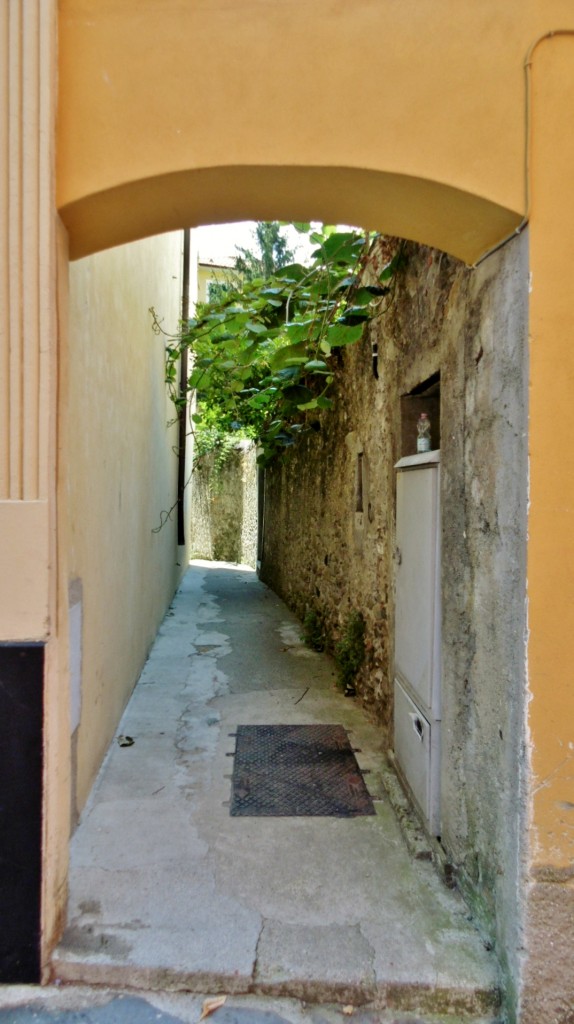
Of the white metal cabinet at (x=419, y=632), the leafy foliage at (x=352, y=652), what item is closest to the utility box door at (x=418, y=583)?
the white metal cabinet at (x=419, y=632)

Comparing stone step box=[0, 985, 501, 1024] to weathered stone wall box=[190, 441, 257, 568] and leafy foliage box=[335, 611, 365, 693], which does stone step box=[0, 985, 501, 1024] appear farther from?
weathered stone wall box=[190, 441, 257, 568]

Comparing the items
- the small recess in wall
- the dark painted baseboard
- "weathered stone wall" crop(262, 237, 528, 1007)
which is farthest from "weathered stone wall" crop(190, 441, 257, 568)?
the dark painted baseboard

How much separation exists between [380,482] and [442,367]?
1.46m

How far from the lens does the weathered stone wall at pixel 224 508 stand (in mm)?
13906

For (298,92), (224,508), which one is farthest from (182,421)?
(298,92)

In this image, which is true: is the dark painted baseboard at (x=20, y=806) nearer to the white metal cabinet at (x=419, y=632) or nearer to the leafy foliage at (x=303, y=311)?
the white metal cabinet at (x=419, y=632)

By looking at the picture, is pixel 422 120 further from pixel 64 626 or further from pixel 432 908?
pixel 432 908

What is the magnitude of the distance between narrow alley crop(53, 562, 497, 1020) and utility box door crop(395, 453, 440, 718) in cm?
67

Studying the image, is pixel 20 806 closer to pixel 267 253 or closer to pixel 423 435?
pixel 423 435

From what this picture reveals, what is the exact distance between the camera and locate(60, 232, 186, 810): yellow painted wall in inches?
106

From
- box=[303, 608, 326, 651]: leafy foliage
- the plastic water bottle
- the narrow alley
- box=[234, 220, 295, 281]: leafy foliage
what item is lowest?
Answer: the narrow alley

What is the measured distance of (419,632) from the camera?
2.73 m

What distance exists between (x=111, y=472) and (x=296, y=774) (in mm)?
2005

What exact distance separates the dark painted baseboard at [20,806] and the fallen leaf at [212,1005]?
1.69 ft
